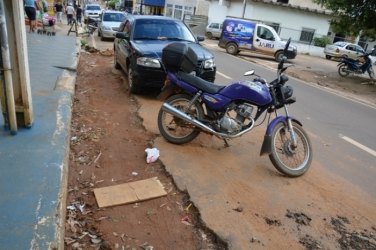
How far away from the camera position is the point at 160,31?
8508 mm

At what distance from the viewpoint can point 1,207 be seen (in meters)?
2.96

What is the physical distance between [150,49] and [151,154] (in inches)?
131

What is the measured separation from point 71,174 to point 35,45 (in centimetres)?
910

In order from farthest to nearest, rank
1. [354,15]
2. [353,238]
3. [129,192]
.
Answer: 1. [354,15]
2. [129,192]
3. [353,238]

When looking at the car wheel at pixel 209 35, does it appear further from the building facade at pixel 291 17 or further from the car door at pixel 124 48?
the car door at pixel 124 48

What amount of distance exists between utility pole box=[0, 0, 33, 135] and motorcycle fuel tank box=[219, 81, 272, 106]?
2.62 m

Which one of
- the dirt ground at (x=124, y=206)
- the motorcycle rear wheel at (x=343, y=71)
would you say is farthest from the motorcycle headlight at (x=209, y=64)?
the motorcycle rear wheel at (x=343, y=71)

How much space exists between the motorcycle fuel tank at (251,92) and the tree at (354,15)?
1225cm

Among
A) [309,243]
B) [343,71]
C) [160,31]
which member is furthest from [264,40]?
[309,243]

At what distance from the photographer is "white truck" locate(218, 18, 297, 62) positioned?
67.9 ft

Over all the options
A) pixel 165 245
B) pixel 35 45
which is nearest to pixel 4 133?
pixel 165 245

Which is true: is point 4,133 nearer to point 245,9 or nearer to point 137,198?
point 137,198

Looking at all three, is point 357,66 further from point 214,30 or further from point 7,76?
point 214,30

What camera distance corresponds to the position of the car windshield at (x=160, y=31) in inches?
329
